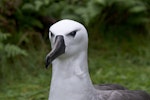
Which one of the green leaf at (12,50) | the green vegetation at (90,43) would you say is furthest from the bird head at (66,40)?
the green leaf at (12,50)

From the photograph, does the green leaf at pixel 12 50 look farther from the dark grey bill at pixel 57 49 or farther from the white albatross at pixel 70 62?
the dark grey bill at pixel 57 49

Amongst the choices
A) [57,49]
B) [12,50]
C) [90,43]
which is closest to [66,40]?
[57,49]

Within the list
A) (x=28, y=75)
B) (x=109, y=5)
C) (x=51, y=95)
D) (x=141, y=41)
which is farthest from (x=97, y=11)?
(x=51, y=95)

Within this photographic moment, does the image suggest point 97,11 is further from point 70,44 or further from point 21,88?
point 70,44

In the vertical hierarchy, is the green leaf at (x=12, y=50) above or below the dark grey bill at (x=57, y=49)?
below

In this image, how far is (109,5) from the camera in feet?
20.3

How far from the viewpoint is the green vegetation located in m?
5.17

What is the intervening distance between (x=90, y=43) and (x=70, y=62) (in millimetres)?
3041

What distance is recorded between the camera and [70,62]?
10.2ft

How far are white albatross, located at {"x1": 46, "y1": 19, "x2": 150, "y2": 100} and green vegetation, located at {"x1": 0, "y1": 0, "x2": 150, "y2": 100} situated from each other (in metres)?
1.60

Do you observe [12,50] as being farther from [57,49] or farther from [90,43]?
[57,49]

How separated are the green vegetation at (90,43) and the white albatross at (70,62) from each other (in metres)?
1.60

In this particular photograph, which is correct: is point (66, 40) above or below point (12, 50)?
above

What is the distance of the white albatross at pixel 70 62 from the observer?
298 cm
